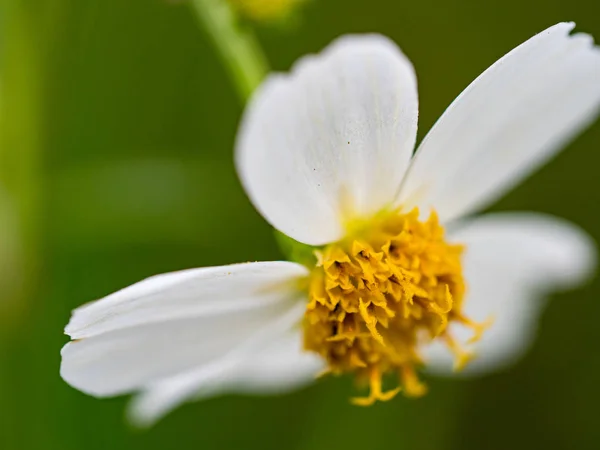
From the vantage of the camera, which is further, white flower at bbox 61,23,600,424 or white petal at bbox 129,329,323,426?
white petal at bbox 129,329,323,426

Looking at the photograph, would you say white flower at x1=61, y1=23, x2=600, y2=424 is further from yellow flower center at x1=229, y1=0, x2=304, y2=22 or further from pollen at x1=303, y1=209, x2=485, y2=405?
yellow flower center at x1=229, y1=0, x2=304, y2=22

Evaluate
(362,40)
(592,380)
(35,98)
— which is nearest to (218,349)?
(362,40)

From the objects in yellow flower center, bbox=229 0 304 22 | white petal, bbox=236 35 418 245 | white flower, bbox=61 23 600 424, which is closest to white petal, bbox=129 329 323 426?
white flower, bbox=61 23 600 424

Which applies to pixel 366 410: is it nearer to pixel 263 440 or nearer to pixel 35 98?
pixel 263 440

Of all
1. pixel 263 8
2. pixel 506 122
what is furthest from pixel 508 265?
pixel 263 8

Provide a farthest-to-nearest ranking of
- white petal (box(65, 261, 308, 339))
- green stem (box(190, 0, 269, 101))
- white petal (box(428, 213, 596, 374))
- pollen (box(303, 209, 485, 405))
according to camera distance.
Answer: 1. white petal (box(428, 213, 596, 374))
2. green stem (box(190, 0, 269, 101))
3. pollen (box(303, 209, 485, 405))
4. white petal (box(65, 261, 308, 339))

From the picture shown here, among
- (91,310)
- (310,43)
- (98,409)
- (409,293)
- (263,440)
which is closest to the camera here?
(91,310)

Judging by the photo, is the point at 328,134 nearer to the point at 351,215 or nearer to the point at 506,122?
the point at 351,215

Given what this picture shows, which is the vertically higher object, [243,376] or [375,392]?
[243,376]
